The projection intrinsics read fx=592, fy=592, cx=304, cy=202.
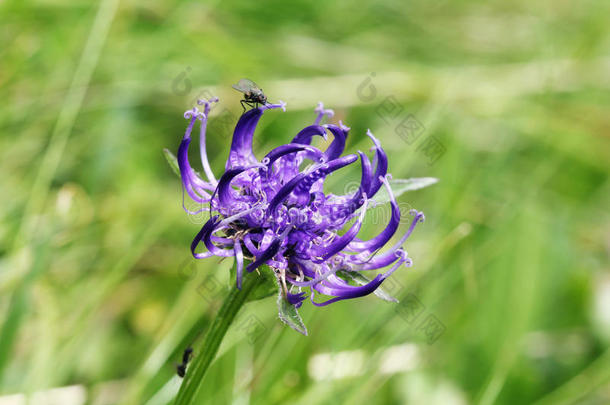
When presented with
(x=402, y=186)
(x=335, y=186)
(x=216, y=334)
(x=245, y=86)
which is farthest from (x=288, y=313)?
(x=335, y=186)

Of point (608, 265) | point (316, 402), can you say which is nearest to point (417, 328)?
point (316, 402)

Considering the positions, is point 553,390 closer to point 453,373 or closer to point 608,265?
point 453,373

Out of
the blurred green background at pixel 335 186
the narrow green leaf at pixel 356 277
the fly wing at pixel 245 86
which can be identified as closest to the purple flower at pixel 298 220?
the narrow green leaf at pixel 356 277

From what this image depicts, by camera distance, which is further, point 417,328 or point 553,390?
point 553,390

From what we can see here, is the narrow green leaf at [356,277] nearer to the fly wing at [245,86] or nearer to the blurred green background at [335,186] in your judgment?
the blurred green background at [335,186]

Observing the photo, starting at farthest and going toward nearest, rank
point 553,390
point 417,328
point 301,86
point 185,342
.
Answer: point 301,86 → point 553,390 → point 417,328 → point 185,342

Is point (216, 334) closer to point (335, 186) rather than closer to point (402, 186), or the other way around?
point (402, 186)

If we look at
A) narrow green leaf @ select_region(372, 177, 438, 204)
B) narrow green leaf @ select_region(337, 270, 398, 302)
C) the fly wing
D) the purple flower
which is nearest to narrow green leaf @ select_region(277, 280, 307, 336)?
the purple flower
